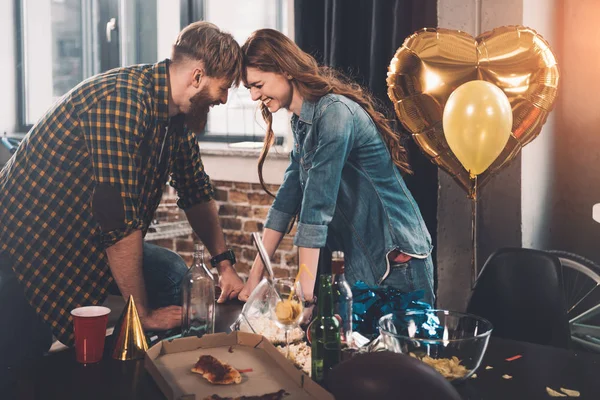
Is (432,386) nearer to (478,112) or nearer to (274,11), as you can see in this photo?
(478,112)

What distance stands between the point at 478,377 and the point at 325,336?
0.30 m

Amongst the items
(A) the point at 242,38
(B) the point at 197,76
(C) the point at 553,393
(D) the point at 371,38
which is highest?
(A) the point at 242,38

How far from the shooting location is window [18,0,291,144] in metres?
3.95

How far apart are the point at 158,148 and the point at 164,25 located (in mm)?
2254

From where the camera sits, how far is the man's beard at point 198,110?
2.18 meters

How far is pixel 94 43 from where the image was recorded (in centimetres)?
461

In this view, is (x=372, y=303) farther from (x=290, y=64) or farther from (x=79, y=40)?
(x=79, y=40)

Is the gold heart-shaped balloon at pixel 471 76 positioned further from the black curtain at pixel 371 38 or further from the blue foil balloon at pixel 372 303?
the blue foil balloon at pixel 372 303

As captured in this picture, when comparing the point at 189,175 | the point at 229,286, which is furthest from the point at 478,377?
the point at 189,175

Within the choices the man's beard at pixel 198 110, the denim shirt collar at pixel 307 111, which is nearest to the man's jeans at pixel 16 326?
the man's beard at pixel 198 110

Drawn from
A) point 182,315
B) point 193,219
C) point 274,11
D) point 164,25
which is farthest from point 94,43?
point 182,315

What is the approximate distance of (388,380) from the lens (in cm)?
98

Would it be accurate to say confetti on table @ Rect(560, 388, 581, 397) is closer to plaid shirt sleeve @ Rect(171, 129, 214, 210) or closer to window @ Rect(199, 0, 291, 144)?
plaid shirt sleeve @ Rect(171, 129, 214, 210)

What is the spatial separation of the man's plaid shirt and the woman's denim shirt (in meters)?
0.47
